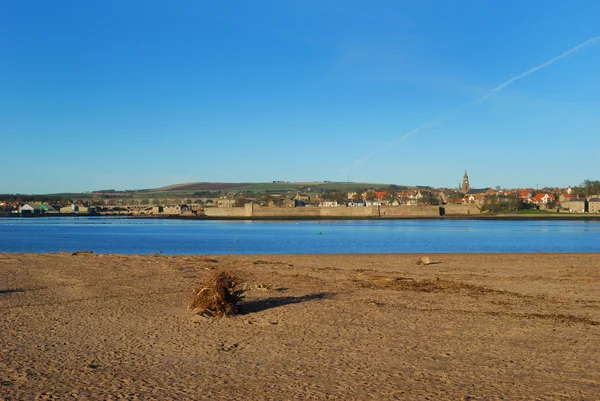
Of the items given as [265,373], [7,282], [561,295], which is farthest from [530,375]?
[7,282]

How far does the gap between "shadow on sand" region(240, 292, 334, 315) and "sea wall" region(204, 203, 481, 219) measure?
131456mm

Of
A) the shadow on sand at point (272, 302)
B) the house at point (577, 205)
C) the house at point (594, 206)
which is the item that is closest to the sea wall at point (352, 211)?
the house at point (577, 205)

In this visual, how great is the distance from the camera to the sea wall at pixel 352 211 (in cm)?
14550

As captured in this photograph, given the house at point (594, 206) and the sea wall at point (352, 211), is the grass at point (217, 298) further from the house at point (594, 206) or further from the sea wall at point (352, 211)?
the house at point (594, 206)

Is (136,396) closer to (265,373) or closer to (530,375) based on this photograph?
(265,373)

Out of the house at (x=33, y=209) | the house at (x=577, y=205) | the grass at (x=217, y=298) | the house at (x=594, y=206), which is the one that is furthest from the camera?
the house at (x=33, y=209)

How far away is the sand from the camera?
7.64m

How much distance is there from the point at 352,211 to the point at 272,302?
137 meters

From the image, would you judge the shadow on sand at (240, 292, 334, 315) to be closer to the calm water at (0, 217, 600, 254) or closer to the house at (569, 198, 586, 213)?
the calm water at (0, 217, 600, 254)

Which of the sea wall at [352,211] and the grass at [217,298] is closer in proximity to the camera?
the grass at [217,298]

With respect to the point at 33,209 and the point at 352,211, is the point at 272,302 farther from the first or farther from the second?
the point at 33,209

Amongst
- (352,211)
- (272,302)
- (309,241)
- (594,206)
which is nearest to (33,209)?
(352,211)

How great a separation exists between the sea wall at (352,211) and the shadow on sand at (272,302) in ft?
431

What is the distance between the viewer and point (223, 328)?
1139cm
